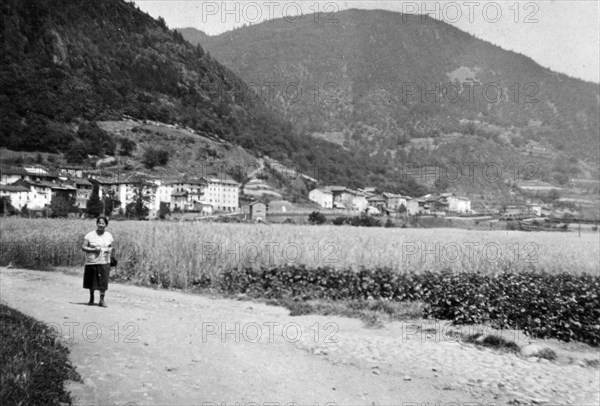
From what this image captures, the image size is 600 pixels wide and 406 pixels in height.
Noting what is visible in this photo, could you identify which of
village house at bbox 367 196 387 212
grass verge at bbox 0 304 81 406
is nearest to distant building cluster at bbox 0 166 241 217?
village house at bbox 367 196 387 212

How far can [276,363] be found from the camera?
7477 millimetres

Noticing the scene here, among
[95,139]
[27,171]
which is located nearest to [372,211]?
[27,171]

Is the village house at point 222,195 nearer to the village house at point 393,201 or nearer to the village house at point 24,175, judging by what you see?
the village house at point 24,175

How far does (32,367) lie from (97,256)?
5.60m

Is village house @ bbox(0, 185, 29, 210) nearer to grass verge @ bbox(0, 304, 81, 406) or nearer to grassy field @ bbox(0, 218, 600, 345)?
grassy field @ bbox(0, 218, 600, 345)

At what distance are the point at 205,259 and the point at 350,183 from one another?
469 feet

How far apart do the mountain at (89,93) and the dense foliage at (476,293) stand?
89.9 metres

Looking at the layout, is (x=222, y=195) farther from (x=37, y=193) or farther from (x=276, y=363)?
(x=276, y=363)

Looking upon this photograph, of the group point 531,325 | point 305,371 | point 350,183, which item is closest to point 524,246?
point 531,325

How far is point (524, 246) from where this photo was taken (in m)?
18.2

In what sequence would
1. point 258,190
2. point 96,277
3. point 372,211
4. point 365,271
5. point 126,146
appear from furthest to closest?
point 258,190
point 126,146
point 372,211
point 365,271
point 96,277

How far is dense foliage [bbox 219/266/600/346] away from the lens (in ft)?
33.3

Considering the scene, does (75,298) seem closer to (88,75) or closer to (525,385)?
(525,385)

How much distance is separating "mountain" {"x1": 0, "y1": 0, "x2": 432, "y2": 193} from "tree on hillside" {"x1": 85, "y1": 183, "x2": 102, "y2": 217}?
115 ft
